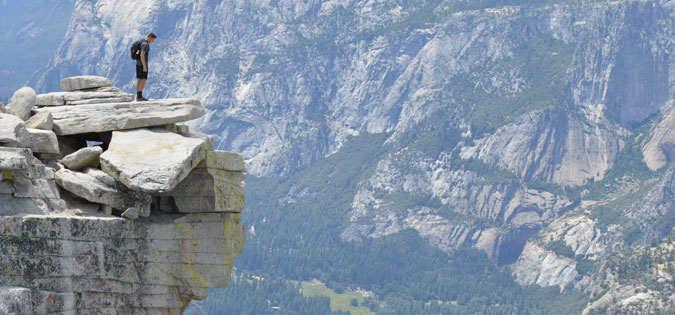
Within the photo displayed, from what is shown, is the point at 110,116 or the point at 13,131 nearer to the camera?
the point at 13,131

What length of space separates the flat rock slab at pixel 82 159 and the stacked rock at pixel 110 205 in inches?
1.9

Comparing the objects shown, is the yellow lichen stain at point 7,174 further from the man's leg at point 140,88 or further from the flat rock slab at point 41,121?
the man's leg at point 140,88

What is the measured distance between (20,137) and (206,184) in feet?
24.3

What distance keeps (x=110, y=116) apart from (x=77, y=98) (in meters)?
2.35

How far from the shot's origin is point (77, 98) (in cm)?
4381

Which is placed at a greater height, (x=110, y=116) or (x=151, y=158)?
(x=110, y=116)

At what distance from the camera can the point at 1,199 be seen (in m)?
37.8

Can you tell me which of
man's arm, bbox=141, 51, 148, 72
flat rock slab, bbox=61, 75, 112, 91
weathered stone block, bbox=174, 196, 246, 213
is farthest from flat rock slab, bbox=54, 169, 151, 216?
man's arm, bbox=141, 51, 148, 72

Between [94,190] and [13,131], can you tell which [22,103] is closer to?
[13,131]

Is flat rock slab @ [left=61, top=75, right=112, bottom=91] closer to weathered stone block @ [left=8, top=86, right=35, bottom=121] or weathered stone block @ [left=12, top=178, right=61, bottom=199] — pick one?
weathered stone block @ [left=8, top=86, right=35, bottom=121]

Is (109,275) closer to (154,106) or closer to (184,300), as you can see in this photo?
(184,300)

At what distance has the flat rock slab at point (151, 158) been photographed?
3891cm

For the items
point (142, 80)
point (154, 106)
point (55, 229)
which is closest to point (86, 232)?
point (55, 229)

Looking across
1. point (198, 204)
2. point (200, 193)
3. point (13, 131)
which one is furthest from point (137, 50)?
point (13, 131)
